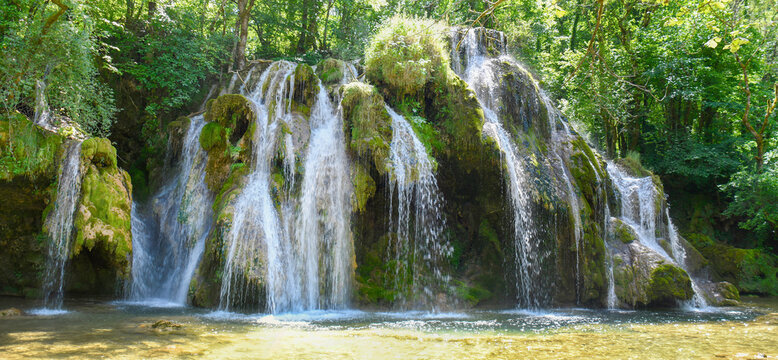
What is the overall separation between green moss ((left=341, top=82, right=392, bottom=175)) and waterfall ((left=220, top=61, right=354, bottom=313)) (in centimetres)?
38

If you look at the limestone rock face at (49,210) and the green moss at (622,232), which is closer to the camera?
the limestone rock face at (49,210)

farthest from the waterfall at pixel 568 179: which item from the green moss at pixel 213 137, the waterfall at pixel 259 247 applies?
the green moss at pixel 213 137

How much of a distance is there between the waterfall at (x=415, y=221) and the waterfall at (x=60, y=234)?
21.8ft

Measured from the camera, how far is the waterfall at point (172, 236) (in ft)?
31.9

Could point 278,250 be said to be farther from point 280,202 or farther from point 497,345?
point 497,345

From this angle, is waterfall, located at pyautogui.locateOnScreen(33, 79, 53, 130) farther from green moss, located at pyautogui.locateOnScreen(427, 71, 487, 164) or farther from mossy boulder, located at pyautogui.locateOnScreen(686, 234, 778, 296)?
mossy boulder, located at pyautogui.locateOnScreen(686, 234, 778, 296)

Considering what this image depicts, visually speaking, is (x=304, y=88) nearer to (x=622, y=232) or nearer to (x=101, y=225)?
(x=101, y=225)

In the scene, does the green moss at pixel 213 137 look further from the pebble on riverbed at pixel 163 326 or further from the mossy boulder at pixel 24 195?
the pebble on riverbed at pixel 163 326

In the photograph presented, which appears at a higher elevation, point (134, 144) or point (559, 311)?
point (134, 144)

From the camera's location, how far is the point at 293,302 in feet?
29.8

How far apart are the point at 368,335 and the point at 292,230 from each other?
→ 3982 mm

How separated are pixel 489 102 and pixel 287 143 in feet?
20.5

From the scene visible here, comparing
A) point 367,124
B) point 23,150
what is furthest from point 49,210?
point 367,124

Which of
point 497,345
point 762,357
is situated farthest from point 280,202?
point 762,357
